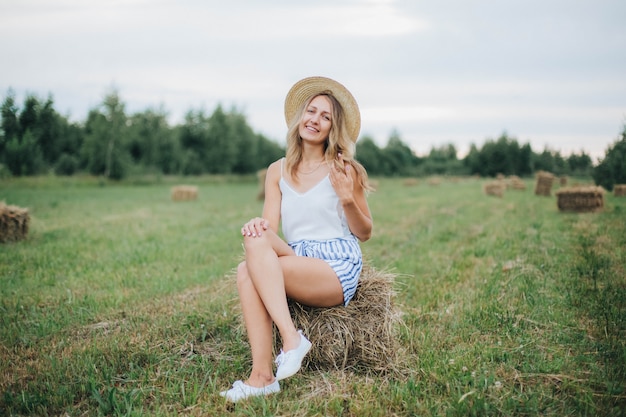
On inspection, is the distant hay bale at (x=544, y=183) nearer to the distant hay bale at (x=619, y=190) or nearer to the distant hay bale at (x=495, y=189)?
the distant hay bale at (x=495, y=189)

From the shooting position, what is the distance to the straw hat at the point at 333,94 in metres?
3.37

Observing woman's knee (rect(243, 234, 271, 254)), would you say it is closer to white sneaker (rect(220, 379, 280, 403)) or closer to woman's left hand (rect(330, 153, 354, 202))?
woman's left hand (rect(330, 153, 354, 202))

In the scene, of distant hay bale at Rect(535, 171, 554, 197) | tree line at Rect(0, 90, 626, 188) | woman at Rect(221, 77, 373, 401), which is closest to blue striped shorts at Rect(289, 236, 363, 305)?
woman at Rect(221, 77, 373, 401)

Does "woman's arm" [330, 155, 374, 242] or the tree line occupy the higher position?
the tree line

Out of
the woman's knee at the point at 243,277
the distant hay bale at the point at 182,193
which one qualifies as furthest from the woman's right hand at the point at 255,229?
the distant hay bale at the point at 182,193

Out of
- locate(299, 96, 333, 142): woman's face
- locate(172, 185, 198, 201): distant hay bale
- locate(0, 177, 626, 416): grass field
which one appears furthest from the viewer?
locate(172, 185, 198, 201): distant hay bale

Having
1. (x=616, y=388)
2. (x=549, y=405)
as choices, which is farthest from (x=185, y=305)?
(x=616, y=388)

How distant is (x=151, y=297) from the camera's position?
463 cm

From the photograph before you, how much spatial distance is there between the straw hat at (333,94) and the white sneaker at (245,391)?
5.99ft

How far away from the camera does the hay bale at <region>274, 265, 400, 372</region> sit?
2996 mm

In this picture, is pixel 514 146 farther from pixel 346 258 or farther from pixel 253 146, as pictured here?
pixel 346 258

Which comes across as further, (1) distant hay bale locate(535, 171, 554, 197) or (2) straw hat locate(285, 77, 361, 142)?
(1) distant hay bale locate(535, 171, 554, 197)

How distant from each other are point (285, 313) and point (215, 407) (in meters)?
0.62

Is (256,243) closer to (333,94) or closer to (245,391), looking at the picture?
(245,391)
